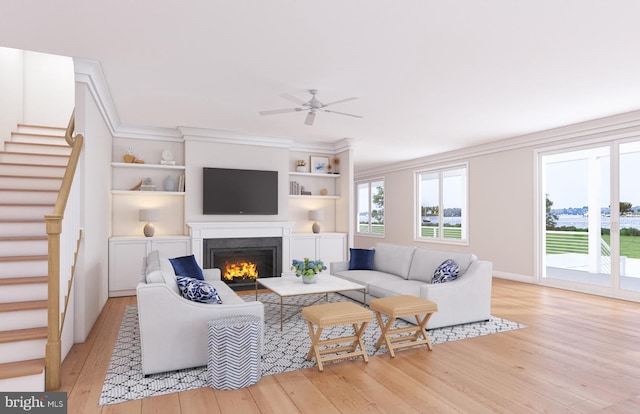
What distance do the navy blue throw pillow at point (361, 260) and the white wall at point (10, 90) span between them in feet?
16.3

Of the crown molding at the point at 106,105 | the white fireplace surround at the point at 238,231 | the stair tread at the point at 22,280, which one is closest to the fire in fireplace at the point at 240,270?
the white fireplace surround at the point at 238,231

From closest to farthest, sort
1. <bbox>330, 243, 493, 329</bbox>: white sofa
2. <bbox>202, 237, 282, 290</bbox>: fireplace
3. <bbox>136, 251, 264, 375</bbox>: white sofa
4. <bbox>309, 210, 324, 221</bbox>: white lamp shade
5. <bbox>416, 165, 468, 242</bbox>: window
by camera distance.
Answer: <bbox>136, 251, 264, 375</bbox>: white sofa → <bbox>330, 243, 493, 329</bbox>: white sofa → <bbox>202, 237, 282, 290</bbox>: fireplace → <bbox>309, 210, 324, 221</bbox>: white lamp shade → <bbox>416, 165, 468, 242</bbox>: window

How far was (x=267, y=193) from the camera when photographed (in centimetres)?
681

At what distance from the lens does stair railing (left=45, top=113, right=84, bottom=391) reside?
267 cm

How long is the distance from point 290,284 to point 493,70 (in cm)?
314

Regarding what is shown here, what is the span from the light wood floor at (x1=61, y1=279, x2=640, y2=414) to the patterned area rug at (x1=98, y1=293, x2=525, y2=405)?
9cm

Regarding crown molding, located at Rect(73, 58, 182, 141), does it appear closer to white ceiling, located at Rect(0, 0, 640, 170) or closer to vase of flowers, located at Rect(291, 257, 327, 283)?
white ceiling, located at Rect(0, 0, 640, 170)

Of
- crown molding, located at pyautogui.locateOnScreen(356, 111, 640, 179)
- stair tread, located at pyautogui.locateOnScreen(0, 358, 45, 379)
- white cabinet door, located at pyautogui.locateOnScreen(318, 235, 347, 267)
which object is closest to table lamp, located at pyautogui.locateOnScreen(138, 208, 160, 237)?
white cabinet door, located at pyautogui.locateOnScreen(318, 235, 347, 267)

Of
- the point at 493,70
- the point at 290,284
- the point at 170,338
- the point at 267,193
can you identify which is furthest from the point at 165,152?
the point at 493,70

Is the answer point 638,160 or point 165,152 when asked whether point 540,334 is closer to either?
point 638,160

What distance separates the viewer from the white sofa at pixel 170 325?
9.35 ft

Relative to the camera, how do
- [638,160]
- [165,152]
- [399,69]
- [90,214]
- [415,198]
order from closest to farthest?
[399,69] → [90,214] → [638,160] → [165,152] → [415,198]

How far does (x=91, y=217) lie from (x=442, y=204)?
279 inches

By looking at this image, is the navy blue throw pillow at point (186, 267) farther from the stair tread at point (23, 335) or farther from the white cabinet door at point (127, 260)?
the white cabinet door at point (127, 260)
